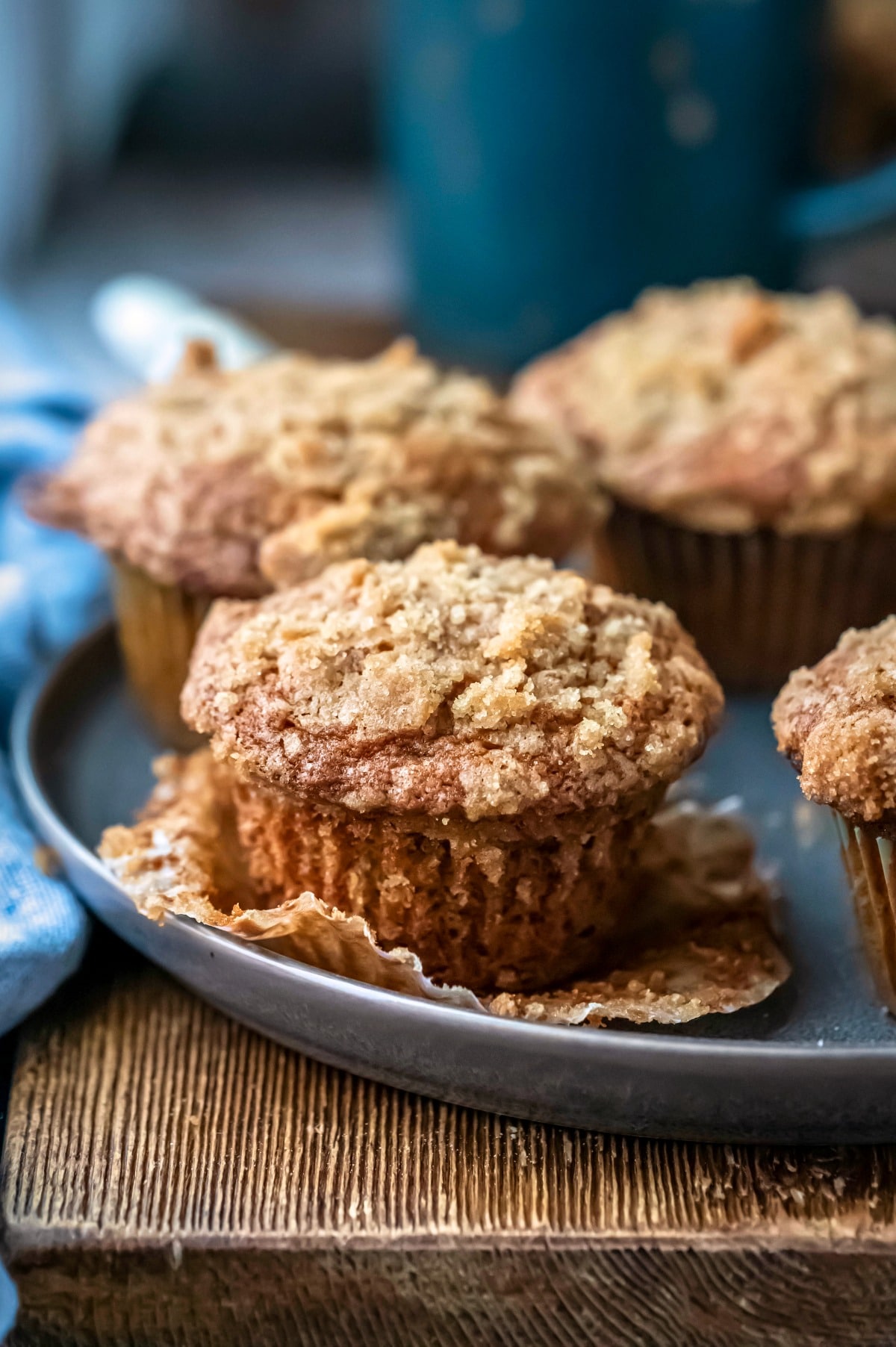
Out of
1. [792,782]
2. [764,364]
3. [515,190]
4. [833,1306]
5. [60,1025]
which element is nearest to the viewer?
[833,1306]

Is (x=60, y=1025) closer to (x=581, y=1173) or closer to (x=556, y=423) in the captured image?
(x=581, y=1173)

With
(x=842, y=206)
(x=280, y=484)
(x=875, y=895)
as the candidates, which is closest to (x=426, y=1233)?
(x=875, y=895)

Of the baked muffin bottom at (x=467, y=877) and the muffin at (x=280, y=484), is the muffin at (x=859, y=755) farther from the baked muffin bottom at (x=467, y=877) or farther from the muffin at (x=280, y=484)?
the muffin at (x=280, y=484)

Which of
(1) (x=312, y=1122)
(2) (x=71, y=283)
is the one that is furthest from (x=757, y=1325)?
(2) (x=71, y=283)

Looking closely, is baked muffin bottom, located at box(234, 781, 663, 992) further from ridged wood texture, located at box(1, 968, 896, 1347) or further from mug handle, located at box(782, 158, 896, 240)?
mug handle, located at box(782, 158, 896, 240)

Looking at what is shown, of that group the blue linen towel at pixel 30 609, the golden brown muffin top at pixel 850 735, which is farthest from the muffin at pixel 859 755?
the blue linen towel at pixel 30 609

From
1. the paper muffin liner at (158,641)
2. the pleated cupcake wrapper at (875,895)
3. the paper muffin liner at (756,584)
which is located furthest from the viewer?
the paper muffin liner at (756,584)
